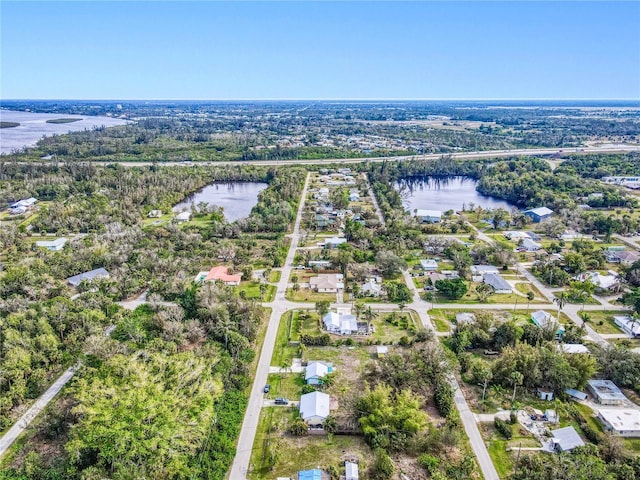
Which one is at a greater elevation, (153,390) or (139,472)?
(153,390)

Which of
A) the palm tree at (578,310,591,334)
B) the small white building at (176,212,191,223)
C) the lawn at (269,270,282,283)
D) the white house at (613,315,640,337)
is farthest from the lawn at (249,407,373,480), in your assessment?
the small white building at (176,212,191,223)

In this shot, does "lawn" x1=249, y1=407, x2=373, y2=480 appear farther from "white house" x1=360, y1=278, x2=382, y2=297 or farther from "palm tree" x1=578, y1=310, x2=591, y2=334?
"palm tree" x1=578, y1=310, x2=591, y2=334

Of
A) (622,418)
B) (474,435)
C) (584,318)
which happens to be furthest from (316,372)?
(584,318)

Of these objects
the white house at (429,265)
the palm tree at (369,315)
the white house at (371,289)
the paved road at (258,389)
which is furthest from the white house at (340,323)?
the white house at (429,265)

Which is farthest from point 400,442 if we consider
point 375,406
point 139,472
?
point 139,472

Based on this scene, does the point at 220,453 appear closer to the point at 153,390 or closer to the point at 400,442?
the point at 153,390

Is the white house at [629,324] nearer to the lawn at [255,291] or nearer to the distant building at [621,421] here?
the distant building at [621,421]
